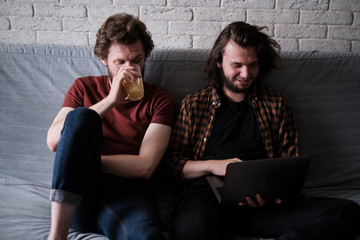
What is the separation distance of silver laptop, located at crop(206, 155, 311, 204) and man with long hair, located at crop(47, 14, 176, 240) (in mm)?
297

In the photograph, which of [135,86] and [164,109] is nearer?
[135,86]

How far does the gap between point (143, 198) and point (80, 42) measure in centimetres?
114

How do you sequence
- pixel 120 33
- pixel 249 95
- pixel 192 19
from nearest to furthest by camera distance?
pixel 120 33
pixel 249 95
pixel 192 19

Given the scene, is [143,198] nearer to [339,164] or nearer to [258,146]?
[258,146]

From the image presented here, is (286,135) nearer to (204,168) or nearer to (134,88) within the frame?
(204,168)

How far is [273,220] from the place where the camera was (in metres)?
1.13

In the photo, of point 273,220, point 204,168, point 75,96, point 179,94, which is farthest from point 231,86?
point 75,96

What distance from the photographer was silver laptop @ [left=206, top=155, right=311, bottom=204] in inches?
39.9

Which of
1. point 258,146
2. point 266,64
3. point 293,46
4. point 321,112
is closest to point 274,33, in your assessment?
point 293,46

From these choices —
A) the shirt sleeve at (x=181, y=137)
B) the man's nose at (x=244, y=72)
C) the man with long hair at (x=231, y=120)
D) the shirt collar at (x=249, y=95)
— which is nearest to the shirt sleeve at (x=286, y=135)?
the man with long hair at (x=231, y=120)

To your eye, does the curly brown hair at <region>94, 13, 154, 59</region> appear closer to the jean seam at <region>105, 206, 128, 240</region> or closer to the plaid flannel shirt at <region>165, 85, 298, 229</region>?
the plaid flannel shirt at <region>165, 85, 298, 229</region>

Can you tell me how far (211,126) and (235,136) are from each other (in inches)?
4.9

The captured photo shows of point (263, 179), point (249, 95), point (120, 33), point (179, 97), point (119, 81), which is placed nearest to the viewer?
point (263, 179)

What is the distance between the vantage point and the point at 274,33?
5.90 feet
